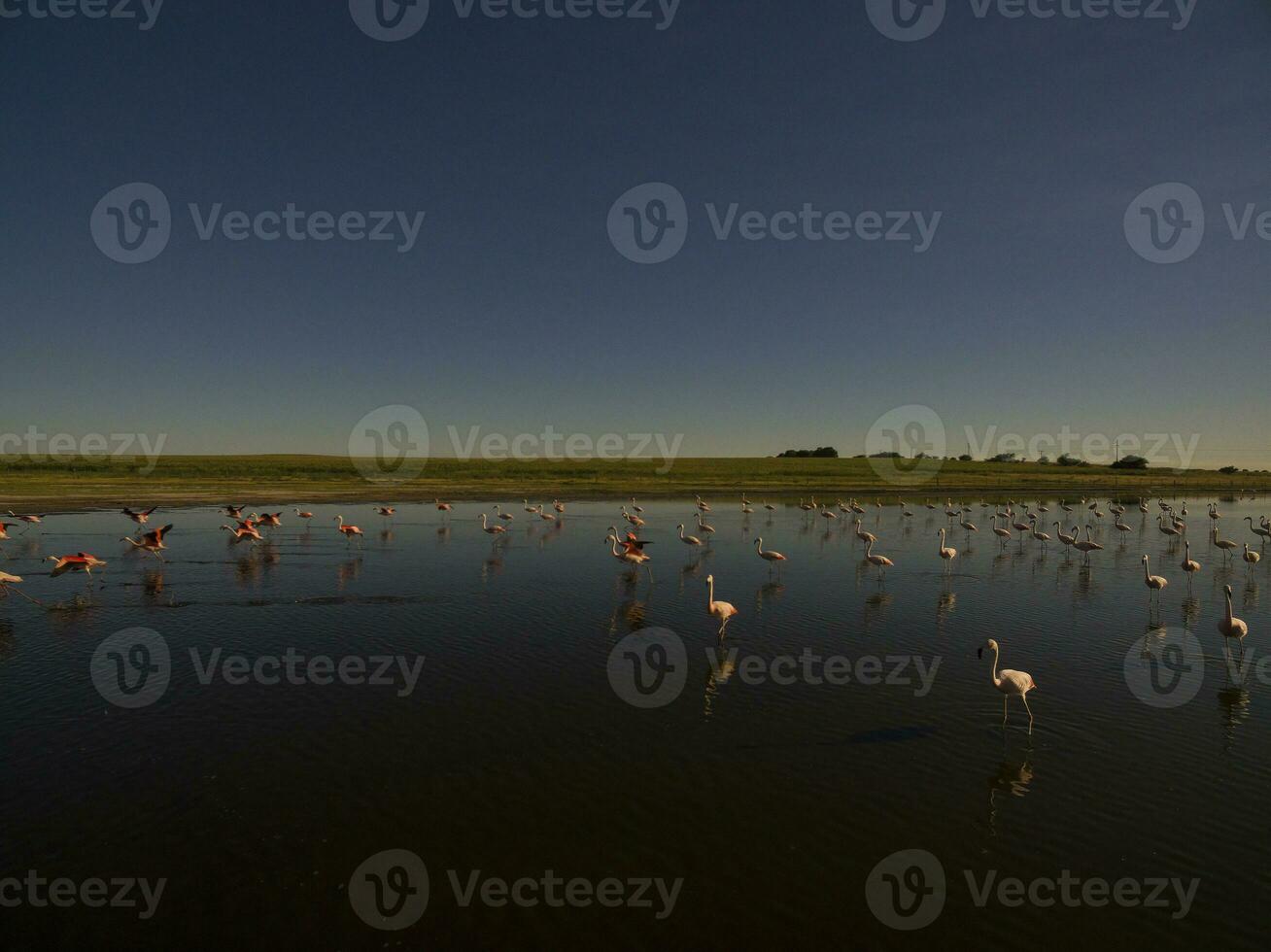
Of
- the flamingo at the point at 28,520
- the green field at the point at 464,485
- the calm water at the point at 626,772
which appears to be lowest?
the calm water at the point at 626,772

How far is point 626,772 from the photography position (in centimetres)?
796

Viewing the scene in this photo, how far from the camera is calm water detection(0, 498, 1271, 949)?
18.8ft

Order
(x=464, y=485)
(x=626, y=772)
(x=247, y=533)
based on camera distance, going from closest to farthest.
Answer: (x=626, y=772)
(x=247, y=533)
(x=464, y=485)

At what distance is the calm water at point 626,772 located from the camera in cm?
573

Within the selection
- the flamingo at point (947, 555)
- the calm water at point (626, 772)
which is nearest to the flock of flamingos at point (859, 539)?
the flamingo at point (947, 555)

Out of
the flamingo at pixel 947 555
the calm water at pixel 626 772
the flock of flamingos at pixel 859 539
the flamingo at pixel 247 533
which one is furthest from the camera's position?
the flamingo at pixel 247 533

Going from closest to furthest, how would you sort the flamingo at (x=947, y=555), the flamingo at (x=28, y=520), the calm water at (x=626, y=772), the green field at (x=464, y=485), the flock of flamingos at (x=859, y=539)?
the calm water at (x=626, y=772)
the flock of flamingos at (x=859, y=539)
the flamingo at (x=947, y=555)
the flamingo at (x=28, y=520)
the green field at (x=464, y=485)

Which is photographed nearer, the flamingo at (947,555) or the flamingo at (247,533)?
the flamingo at (947,555)

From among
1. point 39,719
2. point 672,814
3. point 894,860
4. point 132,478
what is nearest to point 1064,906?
point 894,860

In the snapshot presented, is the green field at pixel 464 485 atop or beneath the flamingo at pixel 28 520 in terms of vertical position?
atop

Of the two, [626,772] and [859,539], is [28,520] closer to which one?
[626,772]

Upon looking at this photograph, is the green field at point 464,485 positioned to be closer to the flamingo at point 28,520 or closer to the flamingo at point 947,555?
the flamingo at point 28,520

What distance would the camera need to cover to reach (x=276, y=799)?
727 cm

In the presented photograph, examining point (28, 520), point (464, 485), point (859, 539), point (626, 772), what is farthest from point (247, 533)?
point (464, 485)
